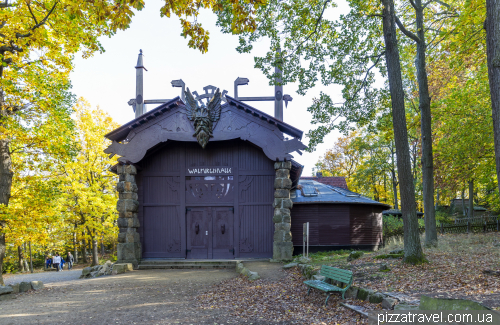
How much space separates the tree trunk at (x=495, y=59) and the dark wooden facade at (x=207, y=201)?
10.8 metres

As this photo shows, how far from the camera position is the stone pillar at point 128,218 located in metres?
15.6

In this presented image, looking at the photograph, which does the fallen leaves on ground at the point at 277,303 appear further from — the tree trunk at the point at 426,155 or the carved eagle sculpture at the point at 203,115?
the carved eagle sculpture at the point at 203,115

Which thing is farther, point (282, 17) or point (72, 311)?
point (282, 17)

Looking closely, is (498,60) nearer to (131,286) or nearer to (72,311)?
(72,311)

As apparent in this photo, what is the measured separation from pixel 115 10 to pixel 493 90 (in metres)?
6.67

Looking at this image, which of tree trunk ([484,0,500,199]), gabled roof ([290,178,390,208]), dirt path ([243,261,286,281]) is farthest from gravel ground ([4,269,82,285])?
tree trunk ([484,0,500,199])

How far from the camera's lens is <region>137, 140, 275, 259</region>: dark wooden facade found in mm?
16641

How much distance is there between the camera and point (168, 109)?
53.7 ft

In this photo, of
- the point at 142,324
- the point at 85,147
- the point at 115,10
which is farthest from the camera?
the point at 85,147

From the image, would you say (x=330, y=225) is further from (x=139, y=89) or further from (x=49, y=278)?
(x=49, y=278)

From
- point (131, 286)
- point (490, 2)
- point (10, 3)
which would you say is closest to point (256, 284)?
point (131, 286)

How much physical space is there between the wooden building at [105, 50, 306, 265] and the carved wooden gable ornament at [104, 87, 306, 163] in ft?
0.14

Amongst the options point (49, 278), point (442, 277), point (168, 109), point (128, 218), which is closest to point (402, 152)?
point (442, 277)

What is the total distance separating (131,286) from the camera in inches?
465
